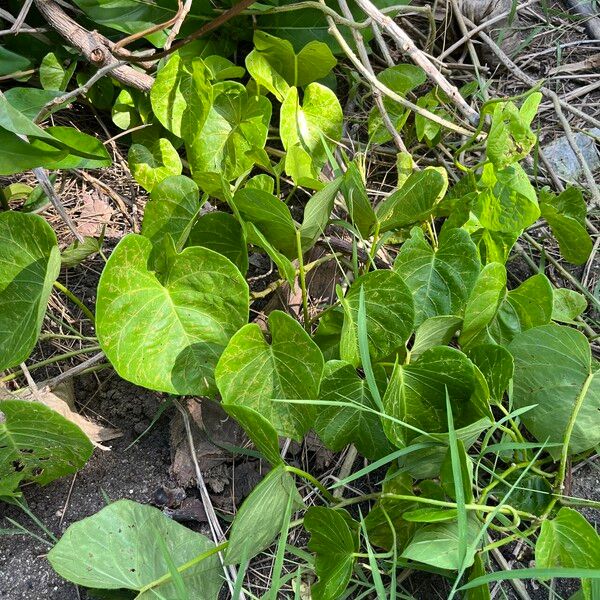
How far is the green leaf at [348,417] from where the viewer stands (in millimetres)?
961

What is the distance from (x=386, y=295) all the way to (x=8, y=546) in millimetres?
688

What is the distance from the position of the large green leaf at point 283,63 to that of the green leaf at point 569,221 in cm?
49

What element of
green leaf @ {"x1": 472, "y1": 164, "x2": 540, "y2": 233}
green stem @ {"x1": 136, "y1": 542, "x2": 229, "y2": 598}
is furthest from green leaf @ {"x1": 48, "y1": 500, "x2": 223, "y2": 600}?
green leaf @ {"x1": 472, "y1": 164, "x2": 540, "y2": 233}

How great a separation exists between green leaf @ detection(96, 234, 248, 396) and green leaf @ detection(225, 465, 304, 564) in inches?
6.9

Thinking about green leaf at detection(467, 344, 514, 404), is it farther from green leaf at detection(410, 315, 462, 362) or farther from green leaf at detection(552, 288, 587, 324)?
green leaf at detection(552, 288, 587, 324)

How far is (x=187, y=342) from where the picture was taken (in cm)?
99

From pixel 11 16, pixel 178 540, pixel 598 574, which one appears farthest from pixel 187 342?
pixel 11 16

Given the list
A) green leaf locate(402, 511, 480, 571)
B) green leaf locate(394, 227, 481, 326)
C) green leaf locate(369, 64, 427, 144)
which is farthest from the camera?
green leaf locate(369, 64, 427, 144)

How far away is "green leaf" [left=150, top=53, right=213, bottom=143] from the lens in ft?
4.00

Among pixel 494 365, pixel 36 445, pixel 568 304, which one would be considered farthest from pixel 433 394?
pixel 36 445

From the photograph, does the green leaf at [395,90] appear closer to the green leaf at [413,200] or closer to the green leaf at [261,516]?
the green leaf at [413,200]

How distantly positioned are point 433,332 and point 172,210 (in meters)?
0.45

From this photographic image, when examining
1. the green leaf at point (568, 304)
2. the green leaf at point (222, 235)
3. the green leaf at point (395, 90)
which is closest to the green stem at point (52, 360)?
the green leaf at point (222, 235)

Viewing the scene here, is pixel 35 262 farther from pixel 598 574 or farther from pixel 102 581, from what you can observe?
pixel 598 574
